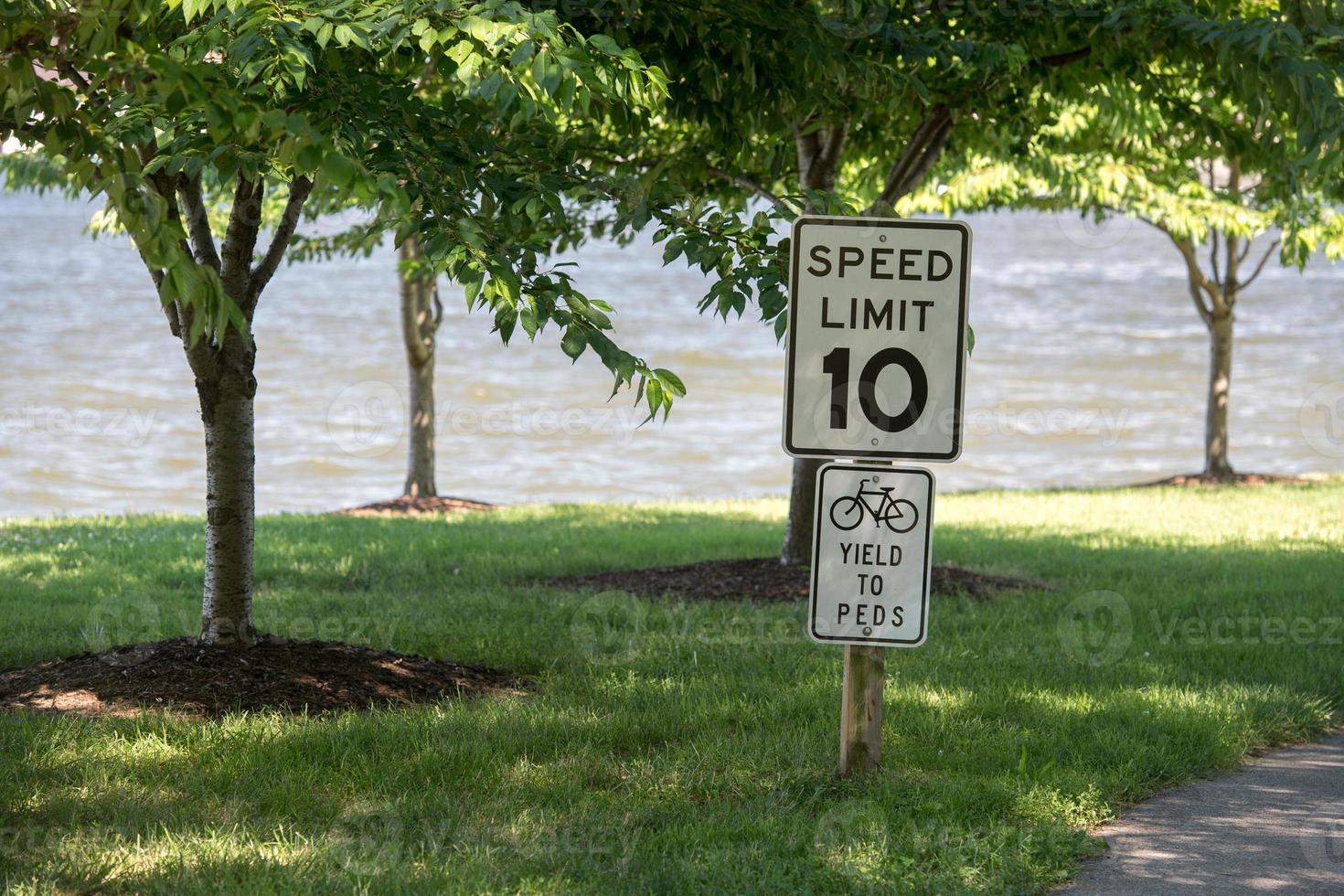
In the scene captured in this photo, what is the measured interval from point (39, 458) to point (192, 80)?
1860 centimetres

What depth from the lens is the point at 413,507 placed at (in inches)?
574

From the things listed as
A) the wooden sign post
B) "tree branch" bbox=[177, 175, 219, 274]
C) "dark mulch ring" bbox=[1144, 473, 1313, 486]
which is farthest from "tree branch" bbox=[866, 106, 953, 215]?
"dark mulch ring" bbox=[1144, 473, 1313, 486]

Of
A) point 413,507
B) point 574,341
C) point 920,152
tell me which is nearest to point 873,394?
point 574,341

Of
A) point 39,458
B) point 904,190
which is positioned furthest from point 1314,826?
point 39,458

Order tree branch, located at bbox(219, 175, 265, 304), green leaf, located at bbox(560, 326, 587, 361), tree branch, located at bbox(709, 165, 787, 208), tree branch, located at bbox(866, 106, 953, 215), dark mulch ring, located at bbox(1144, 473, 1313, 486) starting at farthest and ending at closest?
1. dark mulch ring, located at bbox(1144, 473, 1313, 486)
2. tree branch, located at bbox(709, 165, 787, 208)
3. tree branch, located at bbox(866, 106, 953, 215)
4. tree branch, located at bbox(219, 175, 265, 304)
5. green leaf, located at bbox(560, 326, 587, 361)

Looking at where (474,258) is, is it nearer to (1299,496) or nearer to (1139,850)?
(1139,850)

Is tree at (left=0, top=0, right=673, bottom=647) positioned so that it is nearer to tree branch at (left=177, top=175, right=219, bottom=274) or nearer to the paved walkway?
tree branch at (left=177, top=175, right=219, bottom=274)

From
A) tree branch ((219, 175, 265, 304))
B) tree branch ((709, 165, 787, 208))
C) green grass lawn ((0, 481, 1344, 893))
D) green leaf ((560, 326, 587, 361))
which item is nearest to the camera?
green grass lawn ((0, 481, 1344, 893))

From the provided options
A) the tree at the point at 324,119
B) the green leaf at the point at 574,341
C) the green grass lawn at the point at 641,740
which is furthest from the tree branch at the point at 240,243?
the green leaf at the point at 574,341

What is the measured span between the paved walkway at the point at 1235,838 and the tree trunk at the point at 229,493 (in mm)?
3702

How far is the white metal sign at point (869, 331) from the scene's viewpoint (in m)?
4.70

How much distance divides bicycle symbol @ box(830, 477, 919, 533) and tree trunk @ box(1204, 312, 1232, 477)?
13731 mm

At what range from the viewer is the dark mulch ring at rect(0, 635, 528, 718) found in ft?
18.8

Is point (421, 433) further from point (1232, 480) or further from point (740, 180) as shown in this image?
point (1232, 480)
